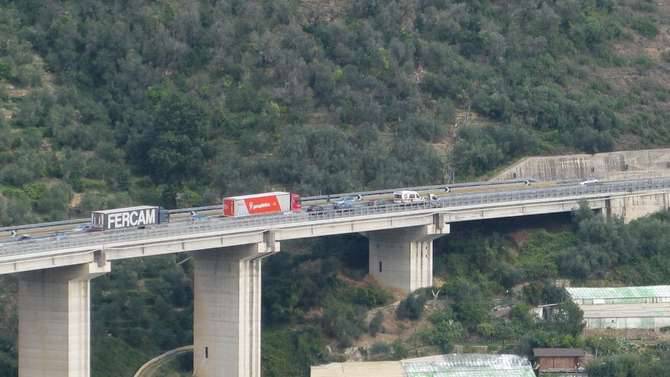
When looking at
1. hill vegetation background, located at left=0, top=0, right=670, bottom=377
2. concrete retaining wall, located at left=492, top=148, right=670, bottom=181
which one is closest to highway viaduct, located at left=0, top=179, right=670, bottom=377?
hill vegetation background, located at left=0, top=0, right=670, bottom=377

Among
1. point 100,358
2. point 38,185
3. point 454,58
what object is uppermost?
point 454,58

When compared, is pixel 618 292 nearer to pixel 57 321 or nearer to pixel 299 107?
pixel 299 107

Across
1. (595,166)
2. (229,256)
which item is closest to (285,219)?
(229,256)

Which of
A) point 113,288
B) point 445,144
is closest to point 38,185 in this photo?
point 113,288

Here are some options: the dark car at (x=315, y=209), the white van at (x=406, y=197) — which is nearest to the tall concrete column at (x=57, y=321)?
the dark car at (x=315, y=209)

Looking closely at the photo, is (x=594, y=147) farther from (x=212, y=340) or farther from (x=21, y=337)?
(x=21, y=337)

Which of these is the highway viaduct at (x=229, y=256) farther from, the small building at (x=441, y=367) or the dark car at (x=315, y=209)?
the small building at (x=441, y=367)
